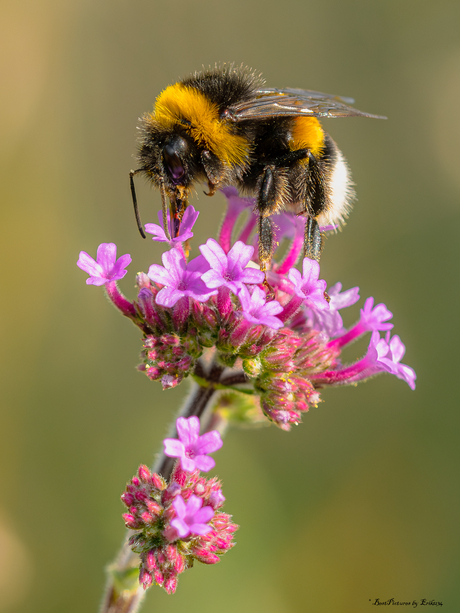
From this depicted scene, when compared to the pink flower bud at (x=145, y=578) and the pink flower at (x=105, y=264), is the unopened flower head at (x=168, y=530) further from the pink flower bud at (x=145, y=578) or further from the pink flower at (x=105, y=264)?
the pink flower at (x=105, y=264)

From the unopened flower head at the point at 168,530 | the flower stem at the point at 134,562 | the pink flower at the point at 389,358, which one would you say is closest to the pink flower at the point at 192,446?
the unopened flower head at the point at 168,530

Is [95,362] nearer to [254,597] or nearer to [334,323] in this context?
[254,597]

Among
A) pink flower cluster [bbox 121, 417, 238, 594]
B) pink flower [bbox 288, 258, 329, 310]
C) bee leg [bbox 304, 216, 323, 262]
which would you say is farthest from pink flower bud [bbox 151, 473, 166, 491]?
bee leg [bbox 304, 216, 323, 262]

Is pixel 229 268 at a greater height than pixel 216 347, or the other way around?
pixel 229 268

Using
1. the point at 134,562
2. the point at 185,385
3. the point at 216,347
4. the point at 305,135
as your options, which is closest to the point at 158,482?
the point at 134,562

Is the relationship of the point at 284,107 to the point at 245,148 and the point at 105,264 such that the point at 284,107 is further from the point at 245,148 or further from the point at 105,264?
the point at 105,264

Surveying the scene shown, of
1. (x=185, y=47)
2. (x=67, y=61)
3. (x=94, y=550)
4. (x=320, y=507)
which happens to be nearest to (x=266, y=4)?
(x=185, y=47)
